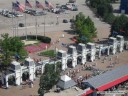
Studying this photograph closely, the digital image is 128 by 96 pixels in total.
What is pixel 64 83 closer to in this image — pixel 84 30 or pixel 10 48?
pixel 10 48

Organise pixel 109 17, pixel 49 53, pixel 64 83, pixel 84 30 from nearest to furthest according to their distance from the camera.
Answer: pixel 64 83
pixel 49 53
pixel 84 30
pixel 109 17

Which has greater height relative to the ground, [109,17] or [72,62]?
[109,17]

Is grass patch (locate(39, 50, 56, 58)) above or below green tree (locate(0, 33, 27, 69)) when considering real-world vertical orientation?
below

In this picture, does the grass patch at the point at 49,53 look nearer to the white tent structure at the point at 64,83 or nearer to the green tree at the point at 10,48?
the green tree at the point at 10,48

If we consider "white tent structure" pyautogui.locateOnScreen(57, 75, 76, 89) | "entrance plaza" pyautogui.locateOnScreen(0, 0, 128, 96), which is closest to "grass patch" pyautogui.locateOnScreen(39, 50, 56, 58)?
"entrance plaza" pyautogui.locateOnScreen(0, 0, 128, 96)

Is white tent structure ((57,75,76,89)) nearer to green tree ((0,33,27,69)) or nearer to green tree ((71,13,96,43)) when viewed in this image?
green tree ((0,33,27,69))

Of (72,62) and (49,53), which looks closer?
(72,62)

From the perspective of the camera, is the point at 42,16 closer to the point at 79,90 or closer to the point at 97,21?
the point at 97,21

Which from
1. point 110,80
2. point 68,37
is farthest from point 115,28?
point 110,80

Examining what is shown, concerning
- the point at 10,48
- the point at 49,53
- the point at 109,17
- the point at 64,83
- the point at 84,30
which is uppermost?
the point at 109,17

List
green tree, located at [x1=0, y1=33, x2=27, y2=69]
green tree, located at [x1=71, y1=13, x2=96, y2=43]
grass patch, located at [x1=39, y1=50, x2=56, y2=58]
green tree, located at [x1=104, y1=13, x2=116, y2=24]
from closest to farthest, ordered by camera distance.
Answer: green tree, located at [x1=0, y1=33, x2=27, y2=69] < grass patch, located at [x1=39, y1=50, x2=56, y2=58] < green tree, located at [x1=71, y1=13, x2=96, y2=43] < green tree, located at [x1=104, y1=13, x2=116, y2=24]

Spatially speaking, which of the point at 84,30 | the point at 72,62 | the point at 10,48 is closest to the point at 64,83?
the point at 72,62
